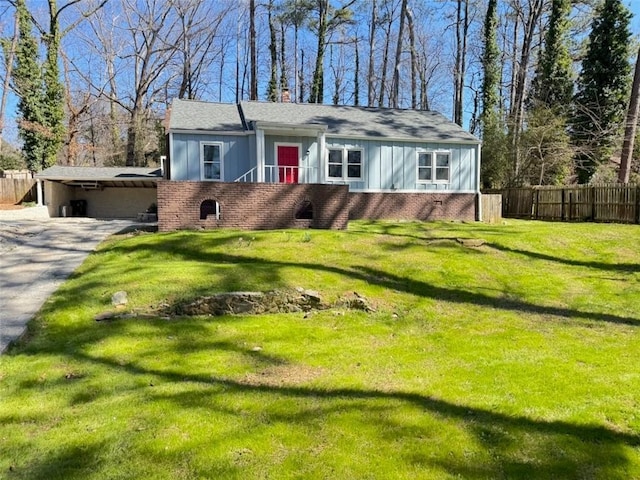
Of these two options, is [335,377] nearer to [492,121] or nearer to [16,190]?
[492,121]

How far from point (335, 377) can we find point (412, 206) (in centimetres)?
1470

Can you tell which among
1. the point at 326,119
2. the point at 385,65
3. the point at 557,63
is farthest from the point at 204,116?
the point at 385,65

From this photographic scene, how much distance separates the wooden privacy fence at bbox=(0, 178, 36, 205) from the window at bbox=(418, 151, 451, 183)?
64.4ft

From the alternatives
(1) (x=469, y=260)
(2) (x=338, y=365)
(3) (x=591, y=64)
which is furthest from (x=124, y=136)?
(2) (x=338, y=365)

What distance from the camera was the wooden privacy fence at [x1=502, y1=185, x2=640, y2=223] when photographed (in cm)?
1711

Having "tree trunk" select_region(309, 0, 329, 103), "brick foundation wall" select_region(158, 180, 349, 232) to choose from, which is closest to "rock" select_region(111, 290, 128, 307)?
"brick foundation wall" select_region(158, 180, 349, 232)

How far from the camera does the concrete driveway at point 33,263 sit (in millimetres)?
6677

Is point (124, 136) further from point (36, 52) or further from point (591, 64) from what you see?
point (591, 64)

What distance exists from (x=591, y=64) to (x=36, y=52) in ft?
102

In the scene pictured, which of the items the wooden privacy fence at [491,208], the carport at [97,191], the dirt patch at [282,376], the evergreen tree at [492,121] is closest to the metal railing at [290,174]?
the wooden privacy fence at [491,208]

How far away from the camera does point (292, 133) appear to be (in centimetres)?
1741

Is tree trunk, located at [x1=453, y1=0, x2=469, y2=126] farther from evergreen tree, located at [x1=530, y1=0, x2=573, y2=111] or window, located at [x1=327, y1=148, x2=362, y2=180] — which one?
window, located at [x1=327, y1=148, x2=362, y2=180]

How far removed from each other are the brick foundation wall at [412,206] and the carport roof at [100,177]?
9.90m

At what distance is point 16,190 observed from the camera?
2427 cm
